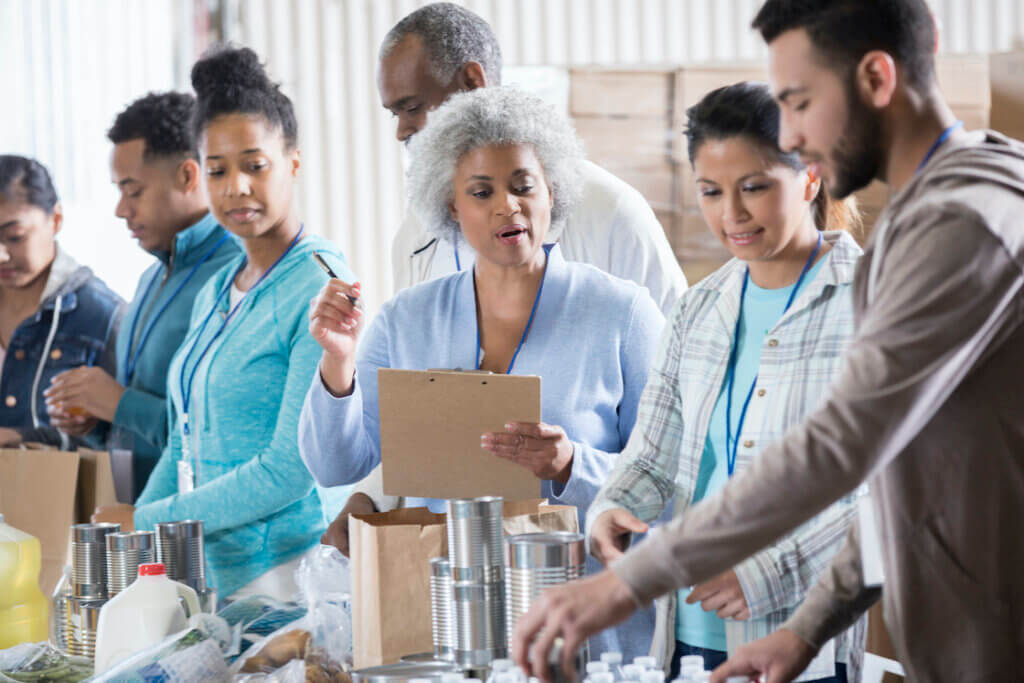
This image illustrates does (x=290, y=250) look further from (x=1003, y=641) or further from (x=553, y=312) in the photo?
(x=1003, y=641)

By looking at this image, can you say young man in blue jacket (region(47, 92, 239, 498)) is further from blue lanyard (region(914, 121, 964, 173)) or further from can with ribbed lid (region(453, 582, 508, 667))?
blue lanyard (region(914, 121, 964, 173))

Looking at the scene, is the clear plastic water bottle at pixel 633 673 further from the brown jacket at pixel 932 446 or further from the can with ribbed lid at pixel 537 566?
the brown jacket at pixel 932 446

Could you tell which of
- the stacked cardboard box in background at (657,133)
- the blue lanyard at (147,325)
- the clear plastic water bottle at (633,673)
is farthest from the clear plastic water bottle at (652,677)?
the stacked cardboard box in background at (657,133)

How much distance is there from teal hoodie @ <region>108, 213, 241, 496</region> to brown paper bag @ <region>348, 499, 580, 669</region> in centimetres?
129

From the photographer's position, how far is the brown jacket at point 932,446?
0.92 m

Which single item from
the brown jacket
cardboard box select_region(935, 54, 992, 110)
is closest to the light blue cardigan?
the brown jacket

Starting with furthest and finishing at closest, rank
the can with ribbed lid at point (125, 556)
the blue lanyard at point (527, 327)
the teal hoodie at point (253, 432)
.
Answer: the teal hoodie at point (253, 432), the blue lanyard at point (527, 327), the can with ribbed lid at point (125, 556)

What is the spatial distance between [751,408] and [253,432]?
1.02 m

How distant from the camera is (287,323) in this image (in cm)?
209

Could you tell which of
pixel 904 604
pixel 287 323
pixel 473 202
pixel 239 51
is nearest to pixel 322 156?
pixel 239 51

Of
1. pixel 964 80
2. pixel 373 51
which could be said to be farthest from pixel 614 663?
pixel 373 51

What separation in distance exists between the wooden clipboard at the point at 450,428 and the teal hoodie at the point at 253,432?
0.50 m

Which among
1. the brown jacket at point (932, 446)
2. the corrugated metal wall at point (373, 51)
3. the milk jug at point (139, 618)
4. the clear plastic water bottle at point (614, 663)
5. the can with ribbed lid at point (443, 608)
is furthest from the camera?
the corrugated metal wall at point (373, 51)

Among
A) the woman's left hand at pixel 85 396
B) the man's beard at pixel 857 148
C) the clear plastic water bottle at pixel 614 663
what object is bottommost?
the clear plastic water bottle at pixel 614 663
